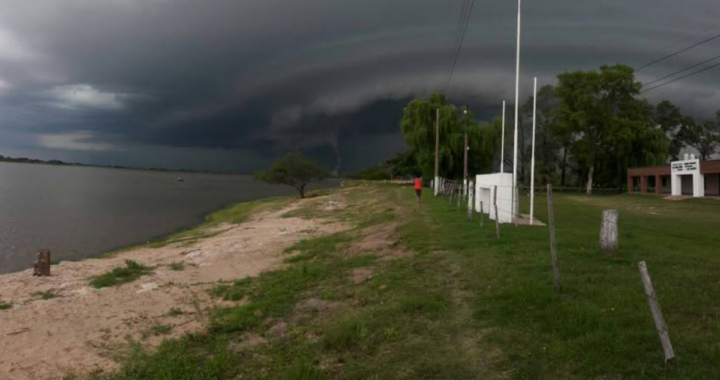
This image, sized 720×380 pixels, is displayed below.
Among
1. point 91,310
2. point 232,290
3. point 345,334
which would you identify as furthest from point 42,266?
point 345,334

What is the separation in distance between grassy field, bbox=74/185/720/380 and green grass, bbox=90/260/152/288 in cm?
351

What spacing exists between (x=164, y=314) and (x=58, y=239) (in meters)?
25.7

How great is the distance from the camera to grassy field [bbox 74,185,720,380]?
17.0 ft

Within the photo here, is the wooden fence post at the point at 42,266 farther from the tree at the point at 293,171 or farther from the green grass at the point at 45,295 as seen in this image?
the tree at the point at 293,171

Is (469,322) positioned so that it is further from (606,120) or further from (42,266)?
(606,120)

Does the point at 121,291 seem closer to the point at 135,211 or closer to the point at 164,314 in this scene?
the point at 164,314

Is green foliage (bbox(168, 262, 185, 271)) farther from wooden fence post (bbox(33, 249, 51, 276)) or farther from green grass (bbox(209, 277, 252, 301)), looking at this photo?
wooden fence post (bbox(33, 249, 51, 276))

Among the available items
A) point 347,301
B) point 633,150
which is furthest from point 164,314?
point 633,150

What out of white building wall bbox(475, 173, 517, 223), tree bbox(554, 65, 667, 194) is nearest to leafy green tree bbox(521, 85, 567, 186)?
tree bbox(554, 65, 667, 194)

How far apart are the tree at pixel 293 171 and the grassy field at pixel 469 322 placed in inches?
2189

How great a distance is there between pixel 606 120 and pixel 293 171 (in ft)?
139

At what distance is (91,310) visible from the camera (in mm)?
10016

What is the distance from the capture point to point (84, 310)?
10008 mm

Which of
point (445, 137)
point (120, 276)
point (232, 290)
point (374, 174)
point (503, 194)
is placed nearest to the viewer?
point (232, 290)
